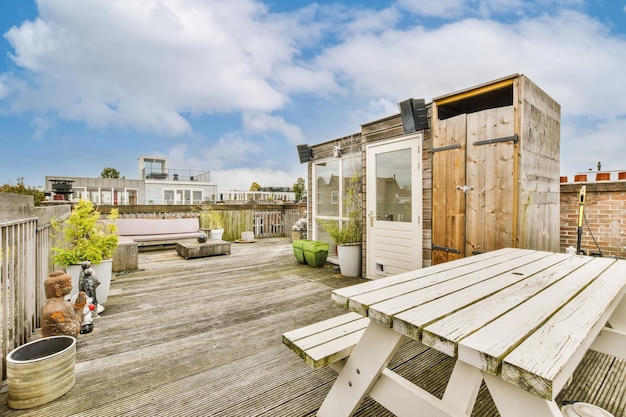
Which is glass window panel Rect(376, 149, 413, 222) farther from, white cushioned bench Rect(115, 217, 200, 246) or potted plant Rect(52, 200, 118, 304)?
white cushioned bench Rect(115, 217, 200, 246)

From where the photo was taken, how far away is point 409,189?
3.83 metres

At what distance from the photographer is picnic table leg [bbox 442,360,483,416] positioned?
100cm

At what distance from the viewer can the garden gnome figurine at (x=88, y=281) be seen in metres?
2.83

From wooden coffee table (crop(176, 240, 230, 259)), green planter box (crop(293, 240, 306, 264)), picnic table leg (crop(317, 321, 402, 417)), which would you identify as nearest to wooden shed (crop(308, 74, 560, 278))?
green planter box (crop(293, 240, 306, 264))

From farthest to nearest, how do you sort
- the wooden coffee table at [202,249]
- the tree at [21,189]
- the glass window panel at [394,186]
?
the tree at [21,189] < the wooden coffee table at [202,249] < the glass window panel at [394,186]

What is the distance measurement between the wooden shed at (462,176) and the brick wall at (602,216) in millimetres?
402

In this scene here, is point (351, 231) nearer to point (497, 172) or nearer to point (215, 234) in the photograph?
point (497, 172)

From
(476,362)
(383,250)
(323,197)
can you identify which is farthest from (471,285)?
(323,197)

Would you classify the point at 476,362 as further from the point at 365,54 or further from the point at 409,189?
the point at 365,54

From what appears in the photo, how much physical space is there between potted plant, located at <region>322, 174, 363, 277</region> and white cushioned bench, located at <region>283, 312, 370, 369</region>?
8.99 ft

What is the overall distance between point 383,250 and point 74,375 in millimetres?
3544

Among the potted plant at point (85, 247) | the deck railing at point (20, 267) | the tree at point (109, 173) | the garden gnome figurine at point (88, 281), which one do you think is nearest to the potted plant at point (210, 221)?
the potted plant at point (85, 247)

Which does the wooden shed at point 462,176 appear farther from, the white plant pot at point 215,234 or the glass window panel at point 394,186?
the white plant pot at point 215,234

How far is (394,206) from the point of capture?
13.2 feet
